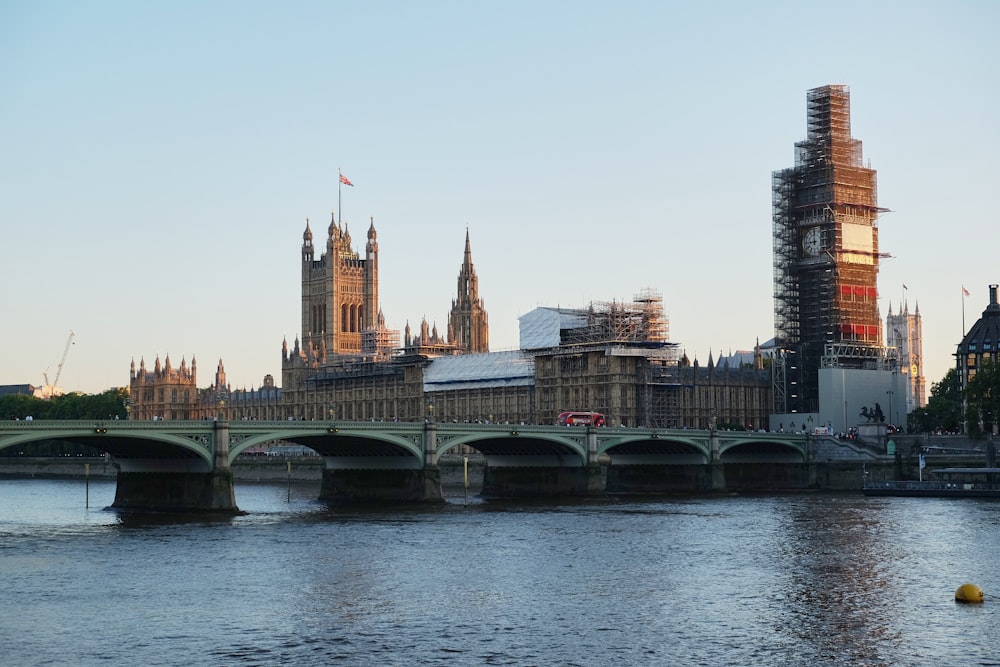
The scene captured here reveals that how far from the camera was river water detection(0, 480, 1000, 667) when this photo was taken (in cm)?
4009

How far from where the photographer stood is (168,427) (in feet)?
263

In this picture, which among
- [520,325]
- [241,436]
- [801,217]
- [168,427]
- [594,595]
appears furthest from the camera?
[520,325]

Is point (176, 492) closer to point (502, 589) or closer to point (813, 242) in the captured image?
point (502, 589)

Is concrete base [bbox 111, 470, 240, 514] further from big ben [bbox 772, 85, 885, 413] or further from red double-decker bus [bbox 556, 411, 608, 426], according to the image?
big ben [bbox 772, 85, 885, 413]

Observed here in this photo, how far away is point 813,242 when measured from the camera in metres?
145

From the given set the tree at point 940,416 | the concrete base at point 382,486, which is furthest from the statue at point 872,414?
the concrete base at point 382,486

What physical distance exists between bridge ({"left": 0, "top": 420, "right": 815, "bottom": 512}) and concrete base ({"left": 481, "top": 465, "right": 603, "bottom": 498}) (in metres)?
0.09

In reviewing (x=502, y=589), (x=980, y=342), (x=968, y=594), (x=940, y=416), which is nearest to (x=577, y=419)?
(x=940, y=416)

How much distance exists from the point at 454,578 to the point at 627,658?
644 inches

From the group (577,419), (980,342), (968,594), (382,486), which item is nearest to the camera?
(968,594)

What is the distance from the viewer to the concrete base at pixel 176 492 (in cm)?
8262

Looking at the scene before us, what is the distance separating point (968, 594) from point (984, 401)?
80.2 metres

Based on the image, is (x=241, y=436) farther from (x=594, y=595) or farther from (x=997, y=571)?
(x=997, y=571)

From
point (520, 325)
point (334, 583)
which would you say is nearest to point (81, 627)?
point (334, 583)
